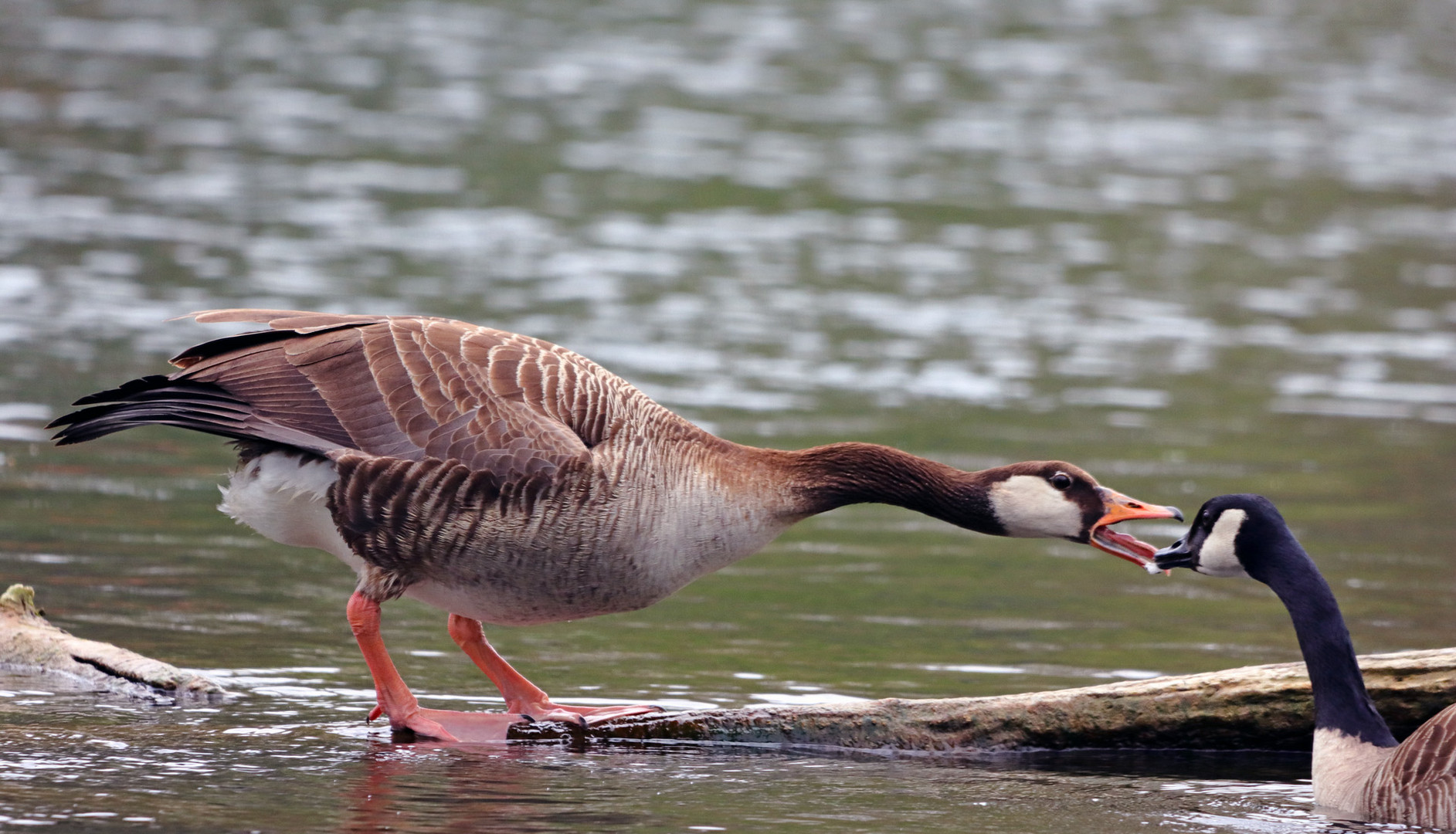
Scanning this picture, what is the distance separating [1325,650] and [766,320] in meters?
13.9

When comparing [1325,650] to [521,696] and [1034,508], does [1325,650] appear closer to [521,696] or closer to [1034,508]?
[1034,508]

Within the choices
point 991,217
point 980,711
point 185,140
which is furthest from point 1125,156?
point 980,711

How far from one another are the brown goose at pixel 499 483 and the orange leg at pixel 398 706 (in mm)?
10

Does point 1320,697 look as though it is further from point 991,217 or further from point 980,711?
point 991,217

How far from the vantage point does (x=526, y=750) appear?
929 cm

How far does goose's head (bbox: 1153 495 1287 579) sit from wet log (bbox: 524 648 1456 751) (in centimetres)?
87

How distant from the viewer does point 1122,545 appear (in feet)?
30.5

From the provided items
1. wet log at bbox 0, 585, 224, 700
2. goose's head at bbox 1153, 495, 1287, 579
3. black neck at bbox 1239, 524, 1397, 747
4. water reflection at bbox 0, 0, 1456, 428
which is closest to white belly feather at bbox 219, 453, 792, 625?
wet log at bbox 0, 585, 224, 700

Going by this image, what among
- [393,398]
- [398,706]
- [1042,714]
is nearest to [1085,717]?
[1042,714]

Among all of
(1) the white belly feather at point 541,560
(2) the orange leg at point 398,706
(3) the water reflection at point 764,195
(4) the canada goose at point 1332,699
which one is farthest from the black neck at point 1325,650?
(3) the water reflection at point 764,195

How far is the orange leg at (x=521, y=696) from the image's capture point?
9.52 metres

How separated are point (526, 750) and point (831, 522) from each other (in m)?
6.74

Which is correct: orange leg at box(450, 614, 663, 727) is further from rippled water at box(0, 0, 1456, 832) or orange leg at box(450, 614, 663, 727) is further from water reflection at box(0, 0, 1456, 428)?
water reflection at box(0, 0, 1456, 428)

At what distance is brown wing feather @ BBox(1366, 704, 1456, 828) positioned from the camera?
8.23 meters
